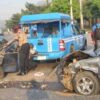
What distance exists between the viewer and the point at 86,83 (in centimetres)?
1062

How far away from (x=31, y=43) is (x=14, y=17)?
4437 inches

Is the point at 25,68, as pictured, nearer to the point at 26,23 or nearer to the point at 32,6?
the point at 26,23

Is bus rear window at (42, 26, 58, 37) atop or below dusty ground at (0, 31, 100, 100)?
atop

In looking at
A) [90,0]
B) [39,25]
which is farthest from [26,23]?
[90,0]

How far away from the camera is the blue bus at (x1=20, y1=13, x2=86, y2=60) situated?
17.1 meters

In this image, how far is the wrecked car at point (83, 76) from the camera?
1051 cm

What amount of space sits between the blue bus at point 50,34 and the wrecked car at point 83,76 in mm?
5634

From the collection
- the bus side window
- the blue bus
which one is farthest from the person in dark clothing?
the bus side window

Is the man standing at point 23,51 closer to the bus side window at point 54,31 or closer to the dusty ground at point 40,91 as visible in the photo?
the dusty ground at point 40,91

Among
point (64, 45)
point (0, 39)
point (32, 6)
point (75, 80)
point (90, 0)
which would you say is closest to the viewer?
point (75, 80)

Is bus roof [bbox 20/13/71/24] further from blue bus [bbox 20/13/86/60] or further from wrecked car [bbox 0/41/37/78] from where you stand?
wrecked car [bbox 0/41/37/78]

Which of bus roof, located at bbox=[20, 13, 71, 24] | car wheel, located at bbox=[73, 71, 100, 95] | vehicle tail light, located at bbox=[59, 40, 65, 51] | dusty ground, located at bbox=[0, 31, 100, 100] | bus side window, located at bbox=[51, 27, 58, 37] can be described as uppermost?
bus roof, located at bbox=[20, 13, 71, 24]

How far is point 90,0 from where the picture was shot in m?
76.8

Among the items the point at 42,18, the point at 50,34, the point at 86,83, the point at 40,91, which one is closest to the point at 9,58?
the point at 42,18
